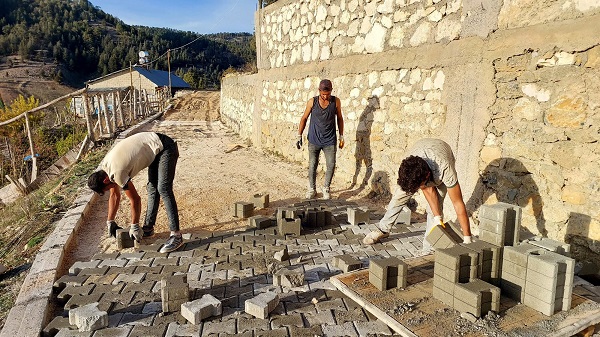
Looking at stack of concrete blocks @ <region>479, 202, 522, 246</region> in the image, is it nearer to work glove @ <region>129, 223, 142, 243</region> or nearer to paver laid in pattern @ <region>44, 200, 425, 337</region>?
paver laid in pattern @ <region>44, 200, 425, 337</region>

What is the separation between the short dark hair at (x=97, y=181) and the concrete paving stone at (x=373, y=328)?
8.94 feet

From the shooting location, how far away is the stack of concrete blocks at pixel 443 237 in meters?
3.46

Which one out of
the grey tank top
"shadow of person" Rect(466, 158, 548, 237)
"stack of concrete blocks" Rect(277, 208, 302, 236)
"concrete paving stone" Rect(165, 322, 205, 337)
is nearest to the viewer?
"concrete paving stone" Rect(165, 322, 205, 337)

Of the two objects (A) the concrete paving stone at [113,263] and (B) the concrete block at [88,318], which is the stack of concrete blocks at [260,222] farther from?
(B) the concrete block at [88,318]

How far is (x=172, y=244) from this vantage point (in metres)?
4.04

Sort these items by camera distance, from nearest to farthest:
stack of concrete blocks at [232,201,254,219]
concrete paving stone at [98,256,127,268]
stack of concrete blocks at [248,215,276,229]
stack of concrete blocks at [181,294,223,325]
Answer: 1. stack of concrete blocks at [181,294,223,325]
2. concrete paving stone at [98,256,127,268]
3. stack of concrete blocks at [248,215,276,229]
4. stack of concrete blocks at [232,201,254,219]

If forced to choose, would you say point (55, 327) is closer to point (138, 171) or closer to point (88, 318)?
point (88, 318)

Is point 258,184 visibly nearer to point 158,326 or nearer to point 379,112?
point 379,112

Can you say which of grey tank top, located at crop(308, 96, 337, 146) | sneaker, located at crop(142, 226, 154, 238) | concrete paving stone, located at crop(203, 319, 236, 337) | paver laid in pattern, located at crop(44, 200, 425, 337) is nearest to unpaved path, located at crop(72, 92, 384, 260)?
sneaker, located at crop(142, 226, 154, 238)

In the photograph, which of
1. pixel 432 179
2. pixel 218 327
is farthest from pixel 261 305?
pixel 432 179

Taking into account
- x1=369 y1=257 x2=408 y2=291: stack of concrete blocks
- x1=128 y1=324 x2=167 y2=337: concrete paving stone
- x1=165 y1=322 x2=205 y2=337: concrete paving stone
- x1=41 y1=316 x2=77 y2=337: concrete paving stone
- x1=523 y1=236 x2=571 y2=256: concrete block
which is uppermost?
x1=523 y1=236 x2=571 y2=256: concrete block

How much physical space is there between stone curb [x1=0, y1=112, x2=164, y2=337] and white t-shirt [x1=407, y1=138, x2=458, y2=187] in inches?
127

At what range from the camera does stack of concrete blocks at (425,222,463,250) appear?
3.46m

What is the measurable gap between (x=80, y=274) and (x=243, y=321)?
170 cm
